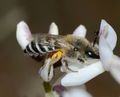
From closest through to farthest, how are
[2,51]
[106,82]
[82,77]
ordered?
[82,77] → [106,82] → [2,51]

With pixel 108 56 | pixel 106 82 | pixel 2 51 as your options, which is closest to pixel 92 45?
pixel 108 56

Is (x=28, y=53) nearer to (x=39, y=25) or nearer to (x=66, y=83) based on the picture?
(x=66, y=83)

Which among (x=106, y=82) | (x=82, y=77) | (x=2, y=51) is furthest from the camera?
(x=2, y=51)

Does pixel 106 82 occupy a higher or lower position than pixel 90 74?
lower

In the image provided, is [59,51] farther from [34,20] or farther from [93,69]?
[34,20]

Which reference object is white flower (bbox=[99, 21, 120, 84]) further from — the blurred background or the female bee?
the blurred background

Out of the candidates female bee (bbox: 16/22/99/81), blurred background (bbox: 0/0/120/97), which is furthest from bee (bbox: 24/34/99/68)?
blurred background (bbox: 0/0/120/97)

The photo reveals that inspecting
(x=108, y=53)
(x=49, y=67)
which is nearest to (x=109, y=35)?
(x=108, y=53)
